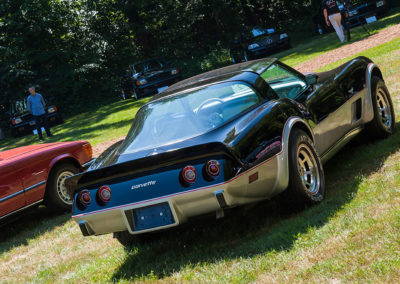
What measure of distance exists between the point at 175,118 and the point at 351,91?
6.80ft

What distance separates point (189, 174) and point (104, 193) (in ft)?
2.45

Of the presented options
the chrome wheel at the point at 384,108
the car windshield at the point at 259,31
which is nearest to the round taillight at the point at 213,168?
the chrome wheel at the point at 384,108

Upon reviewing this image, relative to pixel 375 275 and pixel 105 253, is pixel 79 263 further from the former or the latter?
pixel 375 275

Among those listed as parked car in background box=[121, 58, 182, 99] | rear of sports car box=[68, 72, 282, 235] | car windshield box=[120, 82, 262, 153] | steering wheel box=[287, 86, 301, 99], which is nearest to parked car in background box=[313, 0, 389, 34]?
parked car in background box=[121, 58, 182, 99]

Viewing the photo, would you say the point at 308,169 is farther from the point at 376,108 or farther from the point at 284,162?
the point at 376,108

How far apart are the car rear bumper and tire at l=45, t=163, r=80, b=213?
2.79 m

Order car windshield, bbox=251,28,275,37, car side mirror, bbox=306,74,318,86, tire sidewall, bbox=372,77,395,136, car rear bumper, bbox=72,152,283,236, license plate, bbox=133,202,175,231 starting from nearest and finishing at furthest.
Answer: car rear bumper, bbox=72,152,283,236 → license plate, bbox=133,202,175,231 → car side mirror, bbox=306,74,318,86 → tire sidewall, bbox=372,77,395,136 → car windshield, bbox=251,28,275,37

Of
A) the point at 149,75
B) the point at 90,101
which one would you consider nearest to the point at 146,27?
the point at 90,101

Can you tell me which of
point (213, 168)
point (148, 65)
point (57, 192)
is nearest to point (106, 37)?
point (148, 65)

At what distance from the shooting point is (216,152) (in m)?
3.87

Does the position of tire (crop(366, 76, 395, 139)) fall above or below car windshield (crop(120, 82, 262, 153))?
below

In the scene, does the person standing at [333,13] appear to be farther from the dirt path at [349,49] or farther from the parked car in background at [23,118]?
the parked car in background at [23,118]

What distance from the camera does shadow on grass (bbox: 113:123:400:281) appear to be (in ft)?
13.3

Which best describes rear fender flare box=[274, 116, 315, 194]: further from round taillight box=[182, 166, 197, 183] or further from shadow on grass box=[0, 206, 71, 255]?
shadow on grass box=[0, 206, 71, 255]
